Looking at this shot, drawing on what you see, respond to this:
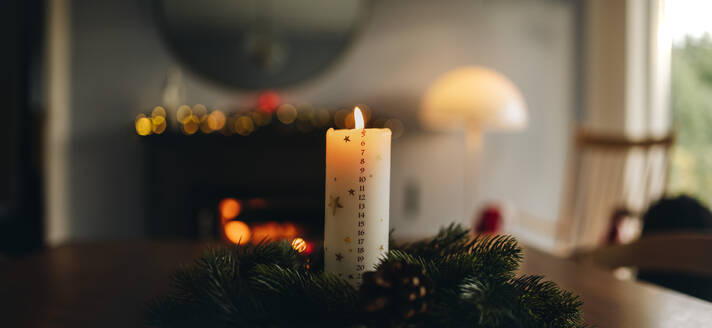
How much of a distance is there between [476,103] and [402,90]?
1.85 ft

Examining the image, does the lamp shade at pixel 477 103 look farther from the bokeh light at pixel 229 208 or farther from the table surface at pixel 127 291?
the table surface at pixel 127 291

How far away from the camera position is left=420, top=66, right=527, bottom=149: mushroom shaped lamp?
2.00 meters

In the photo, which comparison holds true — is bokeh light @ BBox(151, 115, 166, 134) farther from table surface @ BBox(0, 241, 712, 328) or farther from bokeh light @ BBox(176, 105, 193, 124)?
table surface @ BBox(0, 241, 712, 328)

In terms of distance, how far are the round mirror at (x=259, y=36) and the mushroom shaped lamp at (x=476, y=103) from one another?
2.00ft

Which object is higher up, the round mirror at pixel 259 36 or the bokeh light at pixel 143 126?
the round mirror at pixel 259 36

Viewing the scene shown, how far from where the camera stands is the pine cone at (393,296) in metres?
0.26

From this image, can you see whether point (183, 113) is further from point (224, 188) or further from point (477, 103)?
point (477, 103)

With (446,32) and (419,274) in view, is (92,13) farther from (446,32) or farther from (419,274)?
(419,274)

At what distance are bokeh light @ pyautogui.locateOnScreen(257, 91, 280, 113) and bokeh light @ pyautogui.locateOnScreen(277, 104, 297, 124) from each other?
0.11ft

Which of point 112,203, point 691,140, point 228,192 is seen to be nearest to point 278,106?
point 228,192

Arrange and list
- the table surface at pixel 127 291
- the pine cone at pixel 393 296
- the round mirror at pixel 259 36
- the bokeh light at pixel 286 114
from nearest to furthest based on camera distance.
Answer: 1. the pine cone at pixel 393 296
2. the table surface at pixel 127 291
3. the bokeh light at pixel 286 114
4. the round mirror at pixel 259 36

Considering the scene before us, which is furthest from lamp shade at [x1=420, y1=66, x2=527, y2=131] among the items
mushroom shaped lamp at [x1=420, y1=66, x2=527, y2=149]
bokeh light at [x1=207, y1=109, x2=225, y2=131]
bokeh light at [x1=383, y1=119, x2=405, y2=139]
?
bokeh light at [x1=207, y1=109, x2=225, y2=131]

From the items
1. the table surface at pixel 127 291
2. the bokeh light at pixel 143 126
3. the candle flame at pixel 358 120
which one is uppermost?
the bokeh light at pixel 143 126

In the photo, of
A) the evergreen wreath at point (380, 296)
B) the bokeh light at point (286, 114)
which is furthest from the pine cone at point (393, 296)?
the bokeh light at point (286, 114)
